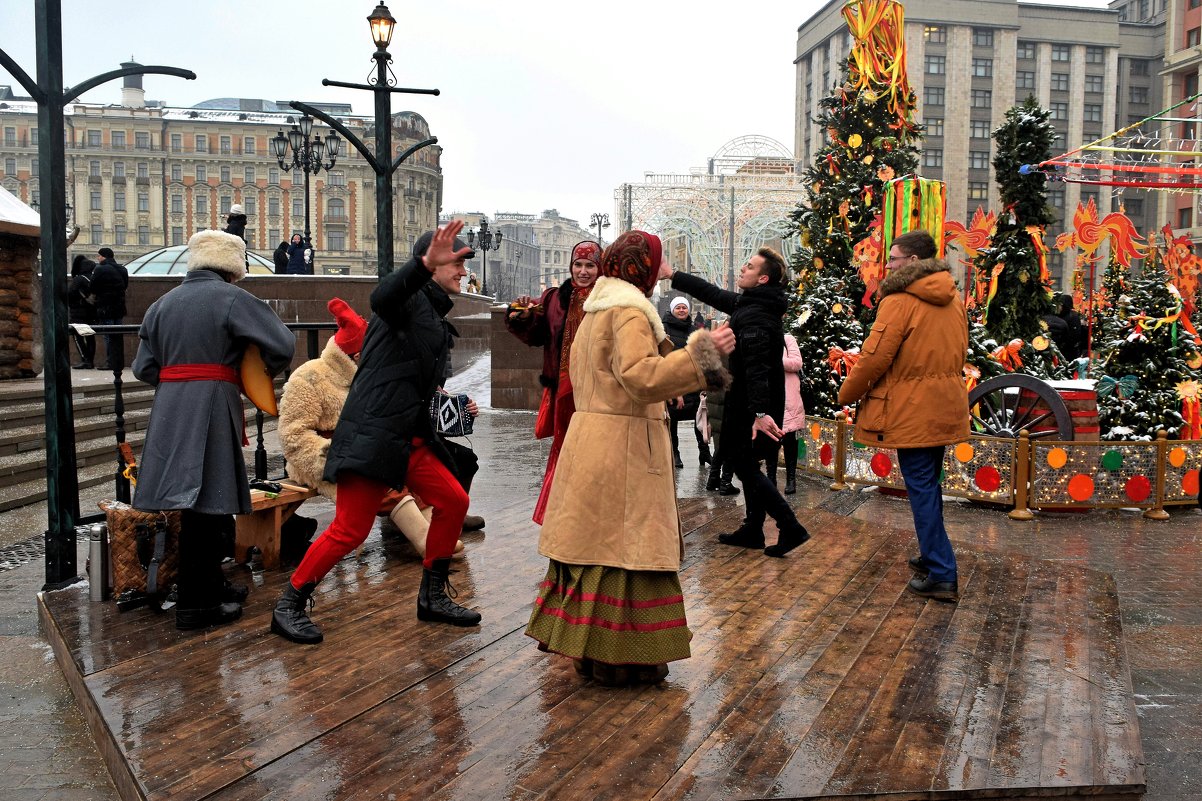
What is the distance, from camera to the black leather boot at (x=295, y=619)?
14.3 ft

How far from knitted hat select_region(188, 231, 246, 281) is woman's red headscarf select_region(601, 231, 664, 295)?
182 cm

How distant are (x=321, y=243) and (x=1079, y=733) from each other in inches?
3608

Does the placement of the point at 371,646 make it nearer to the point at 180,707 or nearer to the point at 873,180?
the point at 180,707

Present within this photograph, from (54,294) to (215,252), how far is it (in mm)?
1369

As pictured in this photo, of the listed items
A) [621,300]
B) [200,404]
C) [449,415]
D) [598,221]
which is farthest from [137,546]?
[598,221]

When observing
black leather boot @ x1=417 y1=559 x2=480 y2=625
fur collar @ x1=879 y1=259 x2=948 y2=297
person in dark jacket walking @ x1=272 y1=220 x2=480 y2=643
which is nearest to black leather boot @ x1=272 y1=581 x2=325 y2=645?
person in dark jacket walking @ x1=272 y1=220 x2=480 y2=643

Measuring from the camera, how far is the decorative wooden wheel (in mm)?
9234

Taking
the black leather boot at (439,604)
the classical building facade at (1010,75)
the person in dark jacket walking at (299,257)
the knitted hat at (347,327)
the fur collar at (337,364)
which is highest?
the classical building facade at (1010,75)

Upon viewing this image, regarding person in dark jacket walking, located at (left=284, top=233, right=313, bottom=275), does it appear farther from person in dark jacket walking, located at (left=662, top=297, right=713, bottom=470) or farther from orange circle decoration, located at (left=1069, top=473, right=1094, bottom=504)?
orange circle decoration, located at (left=1069, top=473, right=1094, bottom=504)

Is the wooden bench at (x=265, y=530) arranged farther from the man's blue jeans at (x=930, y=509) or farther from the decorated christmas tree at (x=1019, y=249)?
the decorated christmas tree at (x=1019, y=249)

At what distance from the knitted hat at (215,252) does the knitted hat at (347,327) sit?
2.65ft

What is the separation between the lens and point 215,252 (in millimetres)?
4598

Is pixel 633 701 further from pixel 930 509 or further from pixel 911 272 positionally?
pixel 911 272

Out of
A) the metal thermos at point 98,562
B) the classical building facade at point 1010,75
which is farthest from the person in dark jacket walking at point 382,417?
the classical building facade at point 1010,75
